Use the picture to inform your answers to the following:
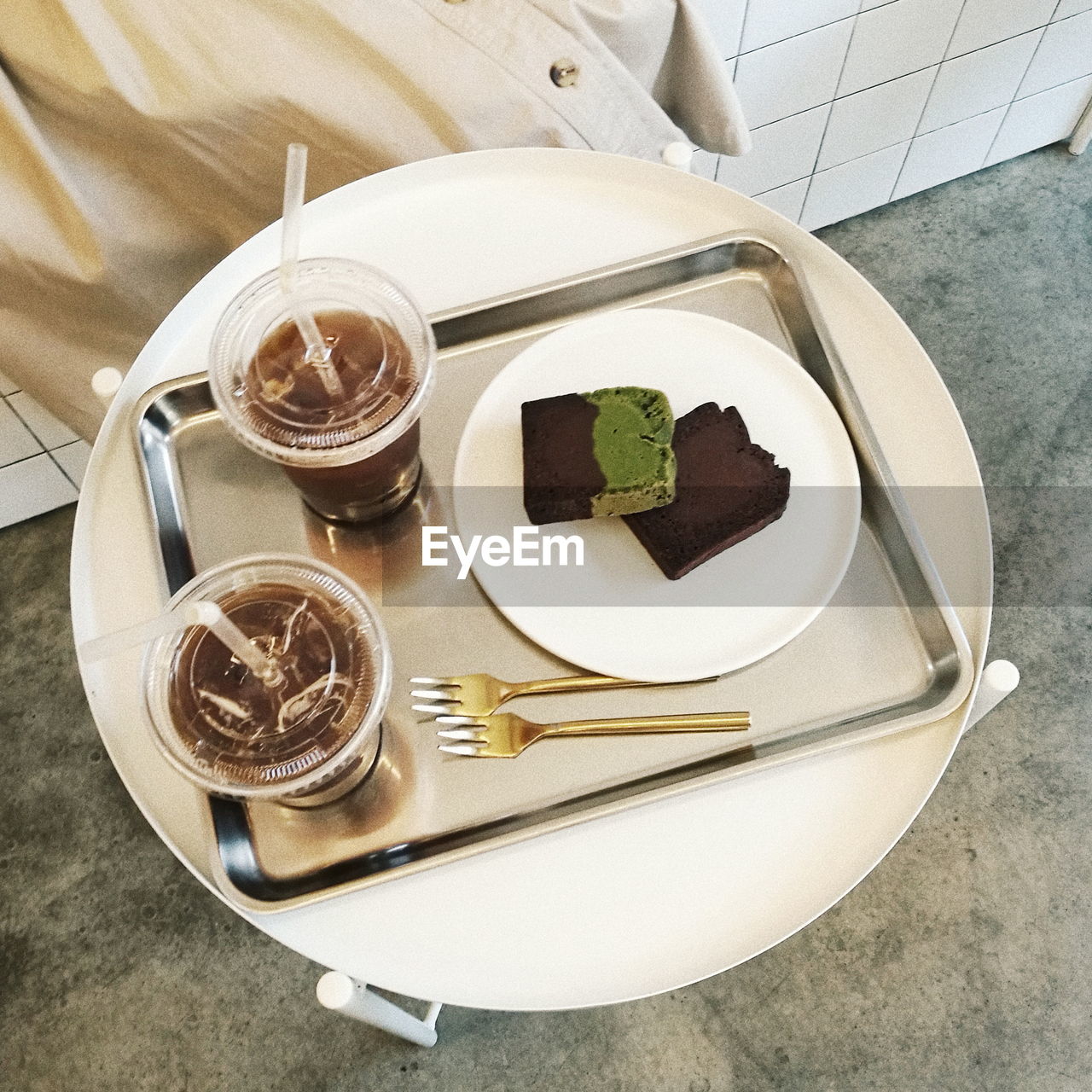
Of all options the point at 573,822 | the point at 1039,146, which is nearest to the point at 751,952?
the point at 573,822

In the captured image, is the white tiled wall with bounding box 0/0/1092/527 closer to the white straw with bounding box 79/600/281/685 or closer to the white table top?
the white table top

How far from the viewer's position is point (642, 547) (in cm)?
93

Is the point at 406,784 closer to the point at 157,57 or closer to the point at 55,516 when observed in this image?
the point at 157,57

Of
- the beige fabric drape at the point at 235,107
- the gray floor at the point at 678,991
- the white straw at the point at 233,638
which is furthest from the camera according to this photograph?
the gray floor at the point at 678,991

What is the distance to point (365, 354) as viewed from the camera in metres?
0.85

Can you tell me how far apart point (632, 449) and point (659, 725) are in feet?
0.79

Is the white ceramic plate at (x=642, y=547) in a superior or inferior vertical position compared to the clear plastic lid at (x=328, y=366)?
inferior

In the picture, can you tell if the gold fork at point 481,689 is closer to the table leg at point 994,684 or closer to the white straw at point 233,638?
the white straw at point 233,638

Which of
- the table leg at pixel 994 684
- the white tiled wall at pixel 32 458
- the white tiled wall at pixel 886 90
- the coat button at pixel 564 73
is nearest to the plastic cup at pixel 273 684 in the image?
the table leg at pixel 994 684

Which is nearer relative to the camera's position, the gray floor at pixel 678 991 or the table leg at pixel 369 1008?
the table leg at pixel 369 1008

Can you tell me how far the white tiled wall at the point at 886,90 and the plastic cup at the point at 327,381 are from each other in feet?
2.77

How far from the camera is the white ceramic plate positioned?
897 millimetres

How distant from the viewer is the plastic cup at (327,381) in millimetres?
814

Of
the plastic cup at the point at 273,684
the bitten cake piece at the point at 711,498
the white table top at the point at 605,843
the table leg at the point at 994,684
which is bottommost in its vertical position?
the white table top at the point at 605,843
